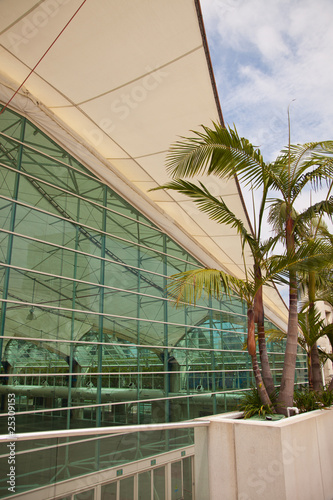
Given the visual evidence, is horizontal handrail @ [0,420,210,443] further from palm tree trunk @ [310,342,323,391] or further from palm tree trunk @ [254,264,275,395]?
palm tree trunk @ [310,342,323,391]

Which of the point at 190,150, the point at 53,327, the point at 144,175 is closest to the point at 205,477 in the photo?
the point at 190,150

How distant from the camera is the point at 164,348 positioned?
11789 mm

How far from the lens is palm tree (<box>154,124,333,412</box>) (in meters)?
5.07

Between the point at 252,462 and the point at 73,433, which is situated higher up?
the point at 73,433

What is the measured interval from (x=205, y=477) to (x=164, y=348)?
871cm

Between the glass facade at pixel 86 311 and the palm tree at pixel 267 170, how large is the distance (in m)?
2.90

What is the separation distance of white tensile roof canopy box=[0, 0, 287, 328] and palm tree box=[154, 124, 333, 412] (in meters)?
0.93

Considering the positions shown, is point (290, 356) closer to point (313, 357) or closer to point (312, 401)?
point (312, 401)

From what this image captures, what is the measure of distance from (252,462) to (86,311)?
7082 mm

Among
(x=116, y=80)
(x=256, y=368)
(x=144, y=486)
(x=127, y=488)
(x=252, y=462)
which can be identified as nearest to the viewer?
(x=144, y=486)

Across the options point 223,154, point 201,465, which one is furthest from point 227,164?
point 201,465

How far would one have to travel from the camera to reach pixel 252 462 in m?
3.49

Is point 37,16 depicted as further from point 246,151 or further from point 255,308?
point 255,308

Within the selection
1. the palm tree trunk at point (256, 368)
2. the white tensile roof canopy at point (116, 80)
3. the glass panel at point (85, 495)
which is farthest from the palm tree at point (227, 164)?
the glass panel at point (85, 495)
